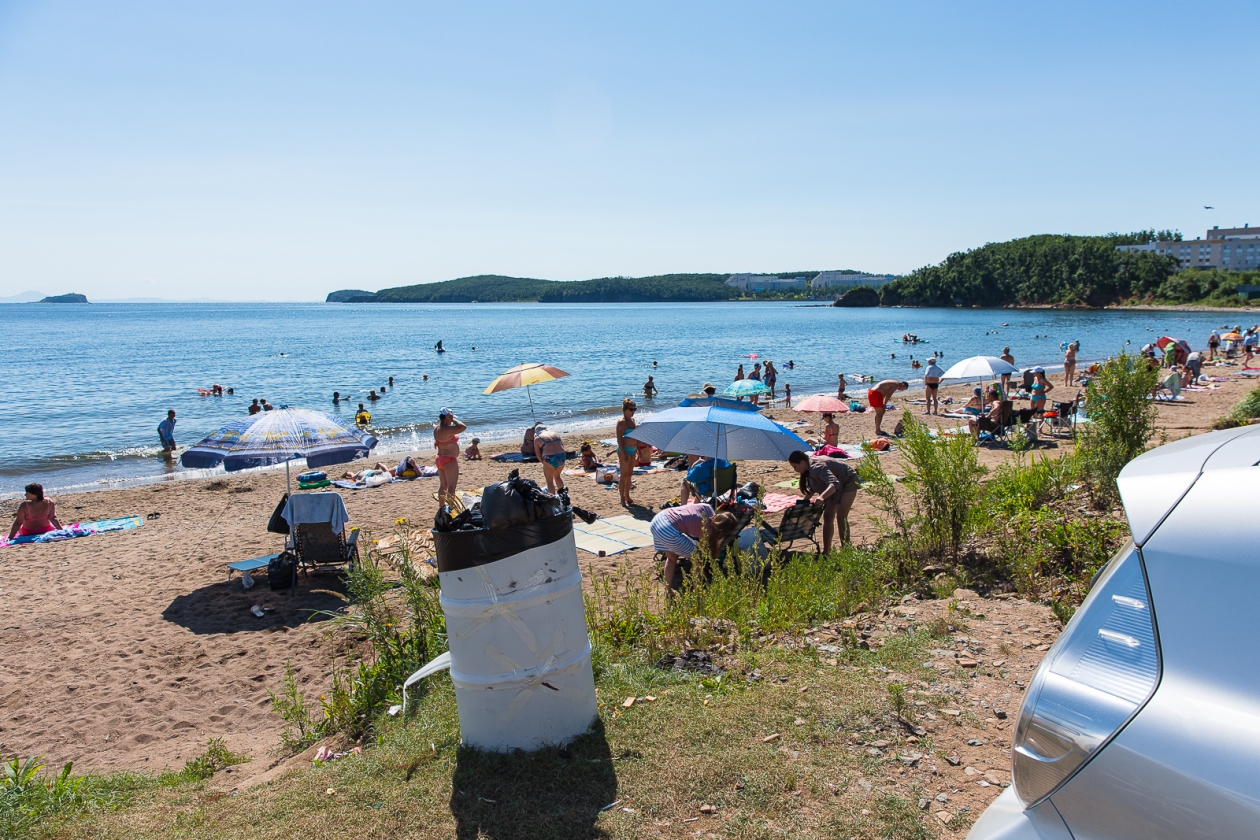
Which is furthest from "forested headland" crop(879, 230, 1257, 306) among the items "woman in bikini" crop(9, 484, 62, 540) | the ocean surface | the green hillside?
"woman in bikini" crop(9, 484, 62, 540)

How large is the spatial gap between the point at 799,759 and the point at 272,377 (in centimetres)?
4504

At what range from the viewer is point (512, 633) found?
3.50 meters

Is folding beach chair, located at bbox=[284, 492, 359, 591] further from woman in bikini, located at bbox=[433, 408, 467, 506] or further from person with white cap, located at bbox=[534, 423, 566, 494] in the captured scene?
person with white cap, located at bbox=[534, 423, 566, 494]

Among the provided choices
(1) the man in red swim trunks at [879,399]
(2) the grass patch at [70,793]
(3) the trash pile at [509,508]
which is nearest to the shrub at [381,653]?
(2) the grass patch at [70,793]

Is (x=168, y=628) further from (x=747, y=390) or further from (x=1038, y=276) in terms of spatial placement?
(x=1038, y=276)

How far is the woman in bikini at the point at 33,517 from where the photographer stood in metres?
11.4

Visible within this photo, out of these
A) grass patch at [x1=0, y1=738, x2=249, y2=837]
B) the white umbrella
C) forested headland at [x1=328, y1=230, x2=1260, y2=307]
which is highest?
forested headland at [x1=328, y1=230, x2=1260, y2=307]

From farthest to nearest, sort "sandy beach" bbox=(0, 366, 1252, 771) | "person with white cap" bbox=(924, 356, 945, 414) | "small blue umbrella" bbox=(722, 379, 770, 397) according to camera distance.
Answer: "person with white cap" bbox=(924, 356, 945, 414)
"small blue umbrella" bbox=(722, 379, 770, 397)
"sandy beach" bbox=(0, 366, 1252, 771)

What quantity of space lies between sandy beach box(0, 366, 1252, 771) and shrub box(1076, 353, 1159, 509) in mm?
2108

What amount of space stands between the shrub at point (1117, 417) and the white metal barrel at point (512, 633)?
5525mm

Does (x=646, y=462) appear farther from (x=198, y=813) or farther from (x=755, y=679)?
(x=198, y=813)

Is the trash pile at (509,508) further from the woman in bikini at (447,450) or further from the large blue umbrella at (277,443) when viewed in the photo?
the woman in bikini at (447,450)

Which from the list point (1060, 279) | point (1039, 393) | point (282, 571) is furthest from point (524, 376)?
point (1060, 279)

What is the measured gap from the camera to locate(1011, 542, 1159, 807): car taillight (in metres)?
1.59
